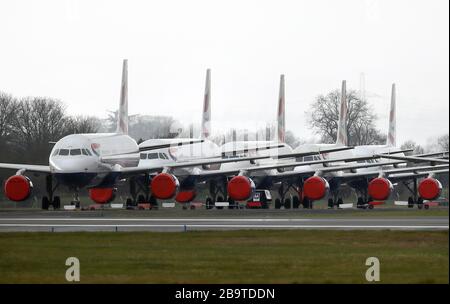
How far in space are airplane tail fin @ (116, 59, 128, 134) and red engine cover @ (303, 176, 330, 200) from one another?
13089mm

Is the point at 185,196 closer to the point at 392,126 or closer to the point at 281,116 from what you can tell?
the point at 281,116

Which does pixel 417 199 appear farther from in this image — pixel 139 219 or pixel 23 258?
pixel 23 258

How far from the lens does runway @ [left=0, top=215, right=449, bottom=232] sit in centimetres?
4572

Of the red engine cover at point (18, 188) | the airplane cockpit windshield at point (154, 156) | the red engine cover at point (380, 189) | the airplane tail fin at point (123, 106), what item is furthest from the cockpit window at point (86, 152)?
the red engine cover at point (380, 189)

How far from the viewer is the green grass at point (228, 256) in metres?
25.6

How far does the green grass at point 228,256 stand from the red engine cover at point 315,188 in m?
36.4

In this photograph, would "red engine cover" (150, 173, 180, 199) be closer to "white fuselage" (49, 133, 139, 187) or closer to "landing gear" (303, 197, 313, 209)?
"white fuselage" (49, 133, 139, 187)

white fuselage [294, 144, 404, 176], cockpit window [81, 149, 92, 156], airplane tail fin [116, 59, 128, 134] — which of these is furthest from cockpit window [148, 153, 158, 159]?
white fuselage [294, 144, 404, 176]

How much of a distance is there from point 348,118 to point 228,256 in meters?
88.8

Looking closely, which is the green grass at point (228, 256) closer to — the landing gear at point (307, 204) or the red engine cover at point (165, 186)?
the red engine cover at point (165, 186)

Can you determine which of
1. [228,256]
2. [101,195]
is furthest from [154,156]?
[228,256]

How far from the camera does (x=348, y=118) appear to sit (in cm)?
11875

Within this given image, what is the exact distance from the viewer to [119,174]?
75.5m
